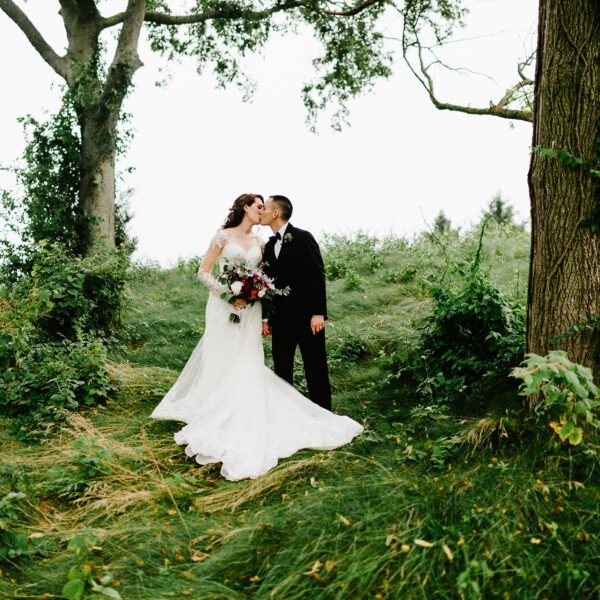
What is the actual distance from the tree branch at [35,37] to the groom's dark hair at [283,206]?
350 inches

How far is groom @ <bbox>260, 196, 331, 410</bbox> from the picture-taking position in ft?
18.5

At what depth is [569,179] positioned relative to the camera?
13.5 feet

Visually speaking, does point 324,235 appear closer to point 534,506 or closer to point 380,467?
point 380,467

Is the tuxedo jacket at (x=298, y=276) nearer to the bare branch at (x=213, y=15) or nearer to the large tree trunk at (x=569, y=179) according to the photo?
the large tree trunk at (x=569, y=179)

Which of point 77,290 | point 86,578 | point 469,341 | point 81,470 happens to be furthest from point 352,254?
point 86,578

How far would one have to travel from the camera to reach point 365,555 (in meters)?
2.89

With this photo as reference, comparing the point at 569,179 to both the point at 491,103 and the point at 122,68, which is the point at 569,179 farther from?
the point at 122,68

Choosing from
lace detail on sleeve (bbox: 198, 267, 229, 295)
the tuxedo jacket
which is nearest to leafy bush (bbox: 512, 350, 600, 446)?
the tuxedo jacket

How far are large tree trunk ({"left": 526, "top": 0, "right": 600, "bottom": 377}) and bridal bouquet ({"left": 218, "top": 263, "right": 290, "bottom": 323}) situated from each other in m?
2.49

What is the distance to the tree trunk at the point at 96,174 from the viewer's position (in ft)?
36.3

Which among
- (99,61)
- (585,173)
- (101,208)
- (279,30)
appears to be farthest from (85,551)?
(279,30)

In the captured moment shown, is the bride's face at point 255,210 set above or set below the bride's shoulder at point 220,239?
above

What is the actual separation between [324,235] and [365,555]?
41.0 ft

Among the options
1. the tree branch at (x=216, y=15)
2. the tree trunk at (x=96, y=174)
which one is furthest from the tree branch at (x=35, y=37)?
the tree branch at (x=216, y=15)
